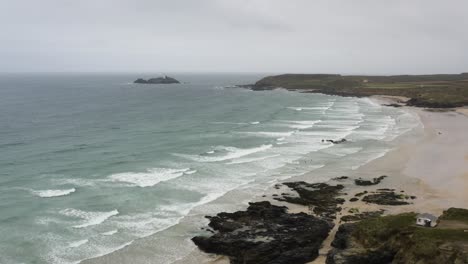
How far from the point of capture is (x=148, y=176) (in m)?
49.5

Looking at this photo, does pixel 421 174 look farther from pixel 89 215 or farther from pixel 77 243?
pixel 77 243

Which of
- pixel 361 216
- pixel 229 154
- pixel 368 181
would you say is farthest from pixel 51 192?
pixel 368 181

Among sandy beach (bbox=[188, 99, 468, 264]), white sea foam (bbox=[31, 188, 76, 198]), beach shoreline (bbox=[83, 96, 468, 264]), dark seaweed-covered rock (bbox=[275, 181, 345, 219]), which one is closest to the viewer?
beach shoreline (bbox=[83, 96, 468, 264])

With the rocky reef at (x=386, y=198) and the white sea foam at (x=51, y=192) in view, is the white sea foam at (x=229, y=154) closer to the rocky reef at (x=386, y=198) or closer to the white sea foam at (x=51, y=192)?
the white sea foam at (x=51, y=192)

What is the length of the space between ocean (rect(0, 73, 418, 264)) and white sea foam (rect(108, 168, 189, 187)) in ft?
0.68

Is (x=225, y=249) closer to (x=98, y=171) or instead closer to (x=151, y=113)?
(x=98, y=171)

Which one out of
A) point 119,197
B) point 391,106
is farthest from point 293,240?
point 391,106

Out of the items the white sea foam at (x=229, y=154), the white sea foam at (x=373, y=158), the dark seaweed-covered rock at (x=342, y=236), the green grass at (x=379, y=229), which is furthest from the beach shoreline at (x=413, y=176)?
the white sea foam at (x=229, y=154)

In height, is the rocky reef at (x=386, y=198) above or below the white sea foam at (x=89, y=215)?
above

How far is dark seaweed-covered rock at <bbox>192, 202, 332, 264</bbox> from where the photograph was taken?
1163 inches

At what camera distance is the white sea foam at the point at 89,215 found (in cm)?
3644

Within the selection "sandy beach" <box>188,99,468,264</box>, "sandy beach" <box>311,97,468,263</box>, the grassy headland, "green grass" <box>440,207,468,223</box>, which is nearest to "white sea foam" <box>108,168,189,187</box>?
"sandy beach" <box>188,99,468,264</box>

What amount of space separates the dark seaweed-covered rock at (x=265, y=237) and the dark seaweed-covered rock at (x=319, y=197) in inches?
→ 128

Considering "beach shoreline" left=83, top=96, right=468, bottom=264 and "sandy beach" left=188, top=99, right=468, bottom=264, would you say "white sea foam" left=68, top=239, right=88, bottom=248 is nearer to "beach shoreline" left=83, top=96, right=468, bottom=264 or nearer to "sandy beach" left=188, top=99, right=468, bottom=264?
"beach shoreline" left=83, top=96, right=468, bottom=264
